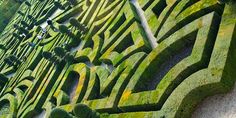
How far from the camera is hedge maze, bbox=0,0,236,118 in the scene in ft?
35.9

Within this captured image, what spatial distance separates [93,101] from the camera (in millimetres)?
14891

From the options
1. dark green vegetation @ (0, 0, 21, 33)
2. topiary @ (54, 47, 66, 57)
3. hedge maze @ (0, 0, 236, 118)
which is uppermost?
dark green vegetation @ (0, 0, 21, 33)

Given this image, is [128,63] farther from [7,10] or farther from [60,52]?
[7,10]

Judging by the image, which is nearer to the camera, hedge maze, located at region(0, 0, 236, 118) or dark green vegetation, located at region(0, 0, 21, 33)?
hedge maze, located at region(0, 0, 236, 118)

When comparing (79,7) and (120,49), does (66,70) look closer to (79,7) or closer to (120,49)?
(120,49)

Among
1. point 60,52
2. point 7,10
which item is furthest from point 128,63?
point 7,10

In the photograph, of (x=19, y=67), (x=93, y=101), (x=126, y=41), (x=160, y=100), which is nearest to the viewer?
(x=160, y=100)

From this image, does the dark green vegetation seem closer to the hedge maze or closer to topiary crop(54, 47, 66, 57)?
the hedge maze

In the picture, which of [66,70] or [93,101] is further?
[66,70]

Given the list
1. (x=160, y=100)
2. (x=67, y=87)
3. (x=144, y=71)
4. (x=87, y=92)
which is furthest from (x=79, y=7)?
(x=160, y=100)

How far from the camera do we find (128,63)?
568 inches

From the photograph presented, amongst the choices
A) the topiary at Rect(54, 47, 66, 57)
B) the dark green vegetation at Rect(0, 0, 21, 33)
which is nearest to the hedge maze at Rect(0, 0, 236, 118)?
the topiary at Rect(54, 47, 66, 57)

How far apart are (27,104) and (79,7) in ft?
25.1

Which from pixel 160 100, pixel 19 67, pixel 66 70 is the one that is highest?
pixel 19 67
